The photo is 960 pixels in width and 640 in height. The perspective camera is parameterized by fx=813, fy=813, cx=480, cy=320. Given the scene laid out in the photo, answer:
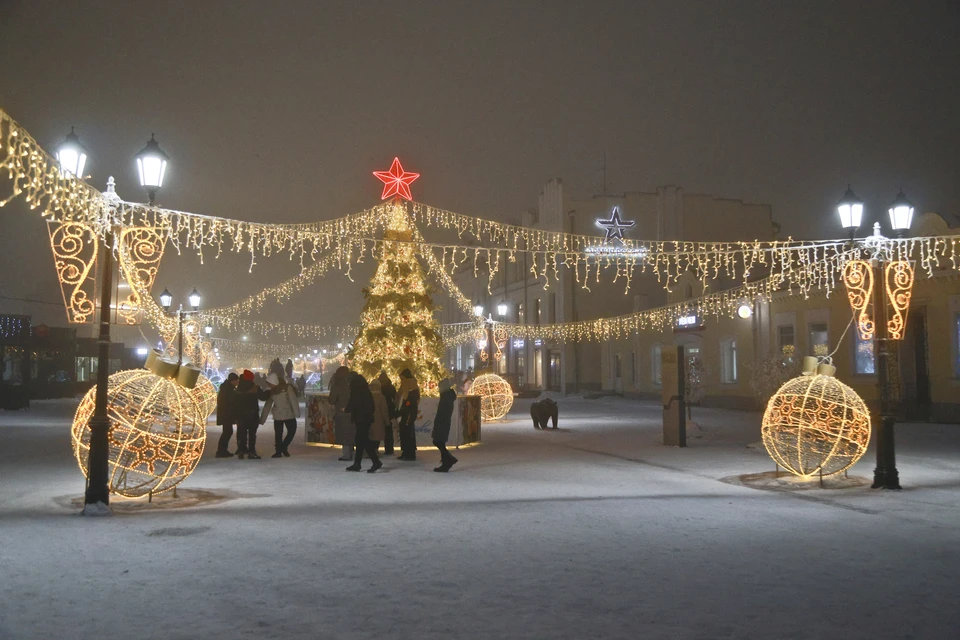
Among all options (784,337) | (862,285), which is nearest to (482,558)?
(862,285)

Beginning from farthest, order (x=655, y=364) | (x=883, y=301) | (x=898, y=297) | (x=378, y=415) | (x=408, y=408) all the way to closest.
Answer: (x=655, y=364) → (x=408, y=408) → (x=378, y=415) → (x=898, y=297) → (x=883, y=301)

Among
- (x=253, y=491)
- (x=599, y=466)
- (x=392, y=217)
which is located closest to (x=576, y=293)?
(x=392, y=217)

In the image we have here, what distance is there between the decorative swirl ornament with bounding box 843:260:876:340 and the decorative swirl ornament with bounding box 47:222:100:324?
11.0 m

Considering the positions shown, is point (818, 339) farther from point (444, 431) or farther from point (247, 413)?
point (247, 413)

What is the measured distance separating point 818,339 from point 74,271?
86.0 feet

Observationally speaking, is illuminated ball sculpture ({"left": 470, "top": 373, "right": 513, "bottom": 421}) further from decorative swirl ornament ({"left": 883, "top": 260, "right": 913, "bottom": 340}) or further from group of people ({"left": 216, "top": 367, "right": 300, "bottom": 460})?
decorative swirl ornament ({"left": 883, "top": 260, "right": 913, "bottom": 340})

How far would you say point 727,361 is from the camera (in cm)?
3622

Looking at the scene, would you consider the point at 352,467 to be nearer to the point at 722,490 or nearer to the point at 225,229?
the point at 225,229

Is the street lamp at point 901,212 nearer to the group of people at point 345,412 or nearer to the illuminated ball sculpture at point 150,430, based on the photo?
the group of people at point 345,412

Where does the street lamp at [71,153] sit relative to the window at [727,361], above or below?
above

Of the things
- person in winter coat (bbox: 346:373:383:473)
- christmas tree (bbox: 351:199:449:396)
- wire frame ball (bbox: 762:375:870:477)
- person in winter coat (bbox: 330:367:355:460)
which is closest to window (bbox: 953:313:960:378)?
wire frame ball (bbox: 762:375:870:477)

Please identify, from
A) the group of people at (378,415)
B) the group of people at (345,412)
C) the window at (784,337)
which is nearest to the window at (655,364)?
the window at (784,337)

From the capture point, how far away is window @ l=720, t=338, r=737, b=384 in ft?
117

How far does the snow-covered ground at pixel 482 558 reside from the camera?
5.37m
